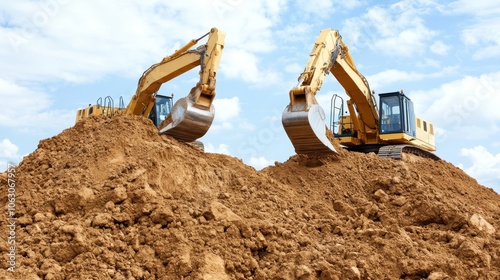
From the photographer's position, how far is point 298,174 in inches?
382

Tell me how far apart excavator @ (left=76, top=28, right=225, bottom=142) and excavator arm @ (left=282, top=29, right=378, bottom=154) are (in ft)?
4.79

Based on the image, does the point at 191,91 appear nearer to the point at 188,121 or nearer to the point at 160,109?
the point at 188,121

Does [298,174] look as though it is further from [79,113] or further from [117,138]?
[79,113]

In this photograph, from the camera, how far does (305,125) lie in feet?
29.8

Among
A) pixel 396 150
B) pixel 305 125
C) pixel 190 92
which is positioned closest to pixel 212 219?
pixel 305 125

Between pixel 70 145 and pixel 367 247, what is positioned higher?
pixel 70 145

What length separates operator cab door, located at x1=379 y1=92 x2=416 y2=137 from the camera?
12.7m

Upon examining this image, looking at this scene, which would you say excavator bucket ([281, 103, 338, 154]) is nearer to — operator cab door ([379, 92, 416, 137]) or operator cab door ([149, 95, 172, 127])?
operator cab door ([379, 92, 416, 137])

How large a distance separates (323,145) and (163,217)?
384cm

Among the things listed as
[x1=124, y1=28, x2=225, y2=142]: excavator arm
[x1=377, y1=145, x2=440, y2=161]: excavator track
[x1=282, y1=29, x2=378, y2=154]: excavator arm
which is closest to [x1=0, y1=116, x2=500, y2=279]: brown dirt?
[x1=124, y1=28, x2=225, y2=142]: excavator arm

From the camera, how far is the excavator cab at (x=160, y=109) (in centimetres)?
1432

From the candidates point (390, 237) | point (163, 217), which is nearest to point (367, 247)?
point (390, 237)

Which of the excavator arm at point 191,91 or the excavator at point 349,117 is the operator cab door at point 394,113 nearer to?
A: the excavator at point 349,117

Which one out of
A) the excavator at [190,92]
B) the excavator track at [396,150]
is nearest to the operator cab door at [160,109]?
the excavator at [190,92]
